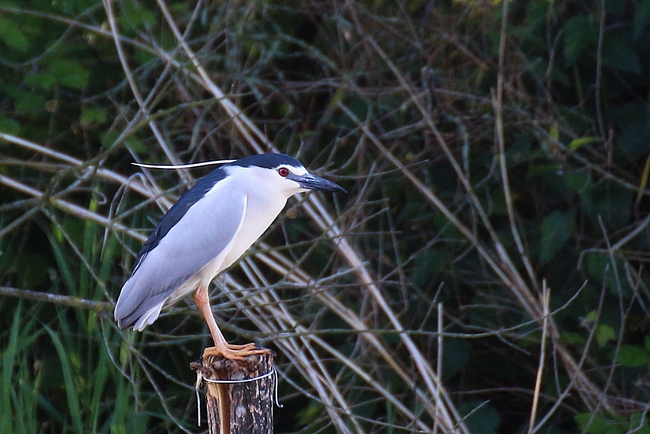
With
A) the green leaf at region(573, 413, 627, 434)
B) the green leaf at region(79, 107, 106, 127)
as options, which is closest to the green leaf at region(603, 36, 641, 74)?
the green leaf at region(573, 413, 627, 434)

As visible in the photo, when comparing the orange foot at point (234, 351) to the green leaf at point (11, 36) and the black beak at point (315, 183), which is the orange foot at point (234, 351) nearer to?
the black beak at point (315, 183)

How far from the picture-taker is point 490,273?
174 inches

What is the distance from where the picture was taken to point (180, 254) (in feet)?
Result: 9.62

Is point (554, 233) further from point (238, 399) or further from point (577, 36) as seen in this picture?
point (238, 399)

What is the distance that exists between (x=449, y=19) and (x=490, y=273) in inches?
51.7

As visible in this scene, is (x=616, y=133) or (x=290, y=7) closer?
(x=616, y=133)

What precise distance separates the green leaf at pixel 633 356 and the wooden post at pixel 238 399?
74.0 inches

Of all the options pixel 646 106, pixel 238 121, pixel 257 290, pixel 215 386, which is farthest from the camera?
pixel 646 106

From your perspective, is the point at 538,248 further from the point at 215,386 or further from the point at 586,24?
the point at 215,386

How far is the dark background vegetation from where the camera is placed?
3.88 m

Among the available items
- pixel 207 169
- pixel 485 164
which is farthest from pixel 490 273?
pixel 207 169

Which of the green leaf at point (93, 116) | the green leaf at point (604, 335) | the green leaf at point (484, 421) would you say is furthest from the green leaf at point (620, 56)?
the green leaf at point (93, 116)

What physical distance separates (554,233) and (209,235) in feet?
5.84

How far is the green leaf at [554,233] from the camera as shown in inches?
154
